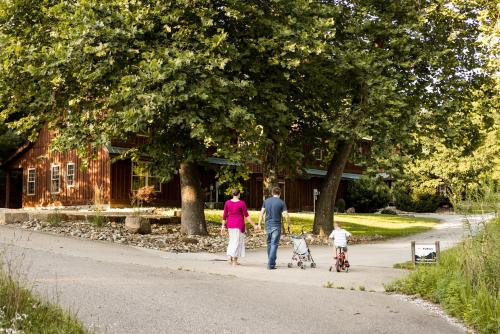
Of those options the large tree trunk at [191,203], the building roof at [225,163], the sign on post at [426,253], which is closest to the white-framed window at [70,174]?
the building roof at [225,163]

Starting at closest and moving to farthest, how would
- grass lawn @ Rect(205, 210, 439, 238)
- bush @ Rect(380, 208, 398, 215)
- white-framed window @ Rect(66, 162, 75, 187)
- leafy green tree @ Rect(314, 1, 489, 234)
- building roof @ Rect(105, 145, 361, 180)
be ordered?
leafy green tree @ Rect(314, 1, 489, 234) → grass lawn @ Rect(205, 210, 439, 238) → building roof @ Rect(105, 145, 361, 180) → white-framed window @ Rect(66, 162, 75, 187) → bush @ Rect(380, 208, 398, 215)

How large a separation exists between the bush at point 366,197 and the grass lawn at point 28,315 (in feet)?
154

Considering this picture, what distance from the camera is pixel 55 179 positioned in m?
39.2

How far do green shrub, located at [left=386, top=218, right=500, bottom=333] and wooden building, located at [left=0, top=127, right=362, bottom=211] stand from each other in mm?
19091

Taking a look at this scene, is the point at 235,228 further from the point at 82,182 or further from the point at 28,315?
the point at 82,182

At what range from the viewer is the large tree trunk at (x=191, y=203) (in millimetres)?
23391

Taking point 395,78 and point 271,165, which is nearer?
point 395,78

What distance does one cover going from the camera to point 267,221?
1566 centimetres

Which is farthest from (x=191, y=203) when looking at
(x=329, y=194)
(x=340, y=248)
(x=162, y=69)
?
(x=340, y=248)

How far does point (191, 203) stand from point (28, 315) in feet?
52.8

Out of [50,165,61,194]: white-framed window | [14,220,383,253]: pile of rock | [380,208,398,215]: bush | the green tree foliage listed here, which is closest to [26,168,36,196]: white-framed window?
[50,165,61,194]: white-framed window

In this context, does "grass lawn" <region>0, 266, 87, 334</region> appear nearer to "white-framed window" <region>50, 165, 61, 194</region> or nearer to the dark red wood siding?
the dark red wood siding

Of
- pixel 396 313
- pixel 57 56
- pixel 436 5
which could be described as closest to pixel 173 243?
pixel 57 56

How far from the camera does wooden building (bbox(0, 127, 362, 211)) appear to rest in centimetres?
3547
